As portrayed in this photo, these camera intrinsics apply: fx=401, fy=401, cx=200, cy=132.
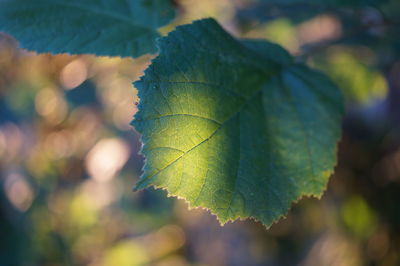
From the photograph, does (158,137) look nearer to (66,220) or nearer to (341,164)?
(341,164)

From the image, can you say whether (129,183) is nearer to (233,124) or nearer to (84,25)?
(84,25)

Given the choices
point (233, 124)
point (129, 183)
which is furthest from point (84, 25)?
point (129, 183)

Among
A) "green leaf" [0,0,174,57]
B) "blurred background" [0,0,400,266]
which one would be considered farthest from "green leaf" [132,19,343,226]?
"blurred background" [0,0,400,266]

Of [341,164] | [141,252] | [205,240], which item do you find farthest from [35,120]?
[341,164]

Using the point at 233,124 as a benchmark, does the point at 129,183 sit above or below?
below

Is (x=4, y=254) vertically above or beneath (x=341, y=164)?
beneath

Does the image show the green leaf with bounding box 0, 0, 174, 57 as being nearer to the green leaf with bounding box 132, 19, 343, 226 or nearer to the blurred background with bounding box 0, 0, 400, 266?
the green leaf with bounding box 132, 19, 343, 226
